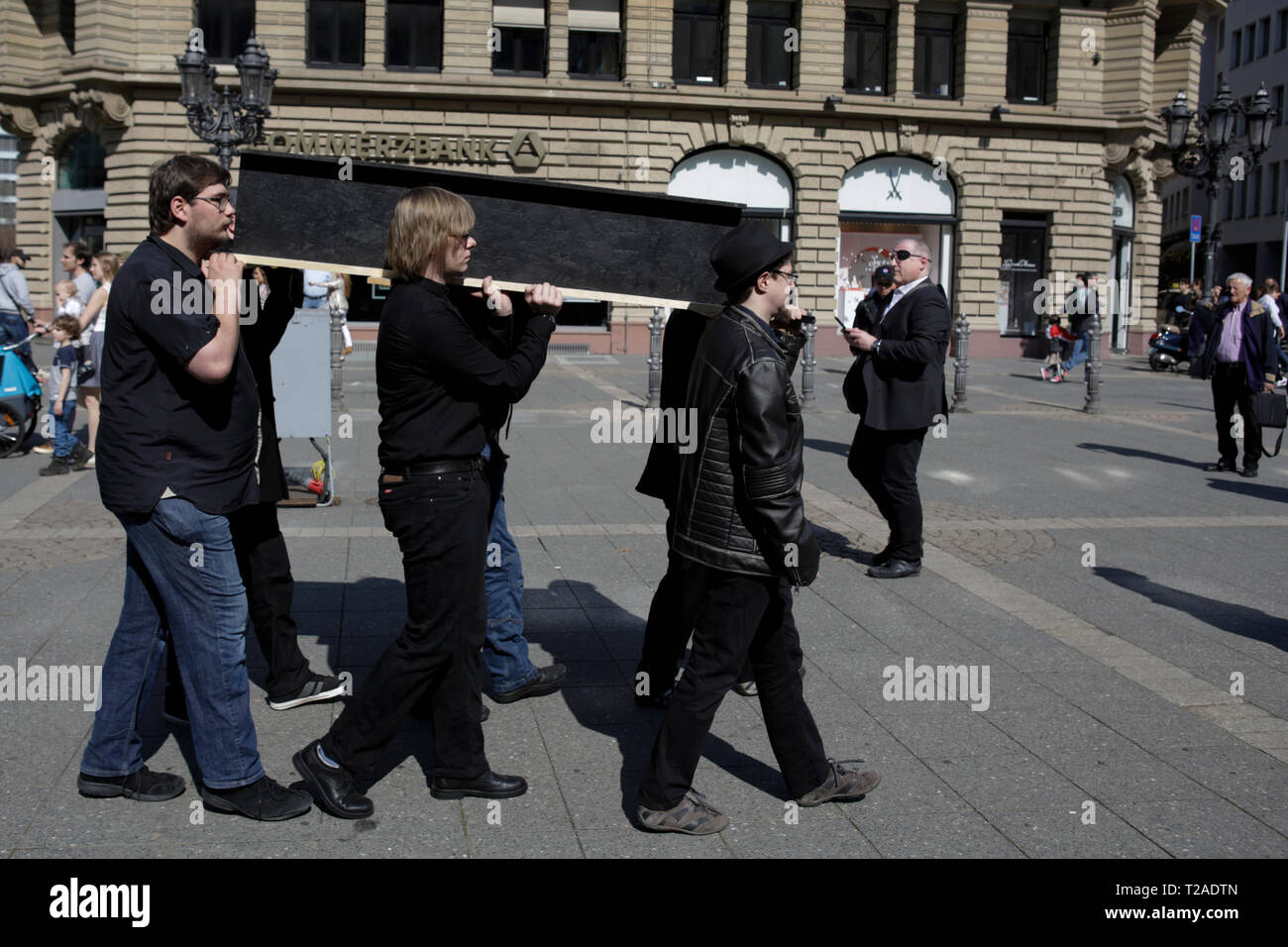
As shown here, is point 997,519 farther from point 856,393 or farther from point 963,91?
point 963,91

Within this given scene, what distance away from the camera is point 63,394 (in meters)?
11.4

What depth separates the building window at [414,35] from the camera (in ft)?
94.2

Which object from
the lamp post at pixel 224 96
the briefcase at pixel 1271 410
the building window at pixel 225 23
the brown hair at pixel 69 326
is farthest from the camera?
the building window at pixel 225 23

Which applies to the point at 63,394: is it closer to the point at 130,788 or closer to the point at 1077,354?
the point at 130,788

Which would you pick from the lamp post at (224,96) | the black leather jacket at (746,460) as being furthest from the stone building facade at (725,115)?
the black leather jacket at (746,460)

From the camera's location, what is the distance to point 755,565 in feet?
12.8

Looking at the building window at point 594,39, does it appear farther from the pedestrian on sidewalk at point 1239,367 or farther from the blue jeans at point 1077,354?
the pedestrian on sidewalk at point 1239,367

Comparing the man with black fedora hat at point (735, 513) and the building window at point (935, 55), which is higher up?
the building window at point (935, 55)

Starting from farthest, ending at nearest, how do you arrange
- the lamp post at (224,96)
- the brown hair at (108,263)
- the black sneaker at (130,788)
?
the lamp post at (224,96) → the brown hair at (108,263) → the black sneaker at (130,788)

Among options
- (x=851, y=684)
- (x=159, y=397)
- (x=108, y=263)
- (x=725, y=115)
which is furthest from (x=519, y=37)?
(x=159, y=397)

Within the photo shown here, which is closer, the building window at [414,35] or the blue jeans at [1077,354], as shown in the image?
the blue jeans at [1077,354]

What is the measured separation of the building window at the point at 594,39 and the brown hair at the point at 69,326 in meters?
19.4

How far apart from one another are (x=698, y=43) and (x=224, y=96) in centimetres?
1302

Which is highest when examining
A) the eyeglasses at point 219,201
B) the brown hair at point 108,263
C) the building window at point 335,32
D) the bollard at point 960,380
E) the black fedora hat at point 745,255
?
the building window at point 335,32
